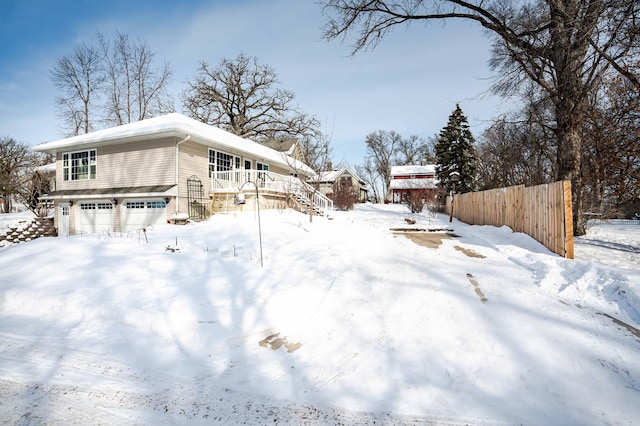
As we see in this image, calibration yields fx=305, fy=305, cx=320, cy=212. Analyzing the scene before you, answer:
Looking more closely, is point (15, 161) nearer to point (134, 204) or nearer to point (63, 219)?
point (63, 219)

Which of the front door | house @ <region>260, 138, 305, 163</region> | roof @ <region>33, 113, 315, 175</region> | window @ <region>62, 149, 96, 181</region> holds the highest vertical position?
house @ <region>260, 138, 305, 163</region>

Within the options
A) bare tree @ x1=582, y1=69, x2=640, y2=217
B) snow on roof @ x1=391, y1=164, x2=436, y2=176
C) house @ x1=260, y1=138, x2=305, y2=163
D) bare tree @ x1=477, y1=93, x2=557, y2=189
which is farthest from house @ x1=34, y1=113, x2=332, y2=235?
snow on roof @ x1=391, y1=164, x2=436, y2=176

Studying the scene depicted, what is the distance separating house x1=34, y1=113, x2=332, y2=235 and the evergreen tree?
14237mm

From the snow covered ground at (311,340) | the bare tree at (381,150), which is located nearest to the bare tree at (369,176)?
the bare tree at (381,150)

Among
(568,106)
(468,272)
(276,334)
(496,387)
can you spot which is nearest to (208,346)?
(276,334)

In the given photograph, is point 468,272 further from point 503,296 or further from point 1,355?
point 1,355

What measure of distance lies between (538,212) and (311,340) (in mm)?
6395

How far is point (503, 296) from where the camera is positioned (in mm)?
4039

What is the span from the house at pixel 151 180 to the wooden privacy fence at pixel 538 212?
6.73 metres

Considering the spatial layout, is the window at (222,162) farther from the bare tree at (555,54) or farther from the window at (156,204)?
the bare tree at (555,54)

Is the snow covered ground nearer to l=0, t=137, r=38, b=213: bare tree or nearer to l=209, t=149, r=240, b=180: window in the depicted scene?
l=209, t=149, r=240, b=180: window

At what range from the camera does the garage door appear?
13.5 m

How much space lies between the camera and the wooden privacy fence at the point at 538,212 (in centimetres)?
571

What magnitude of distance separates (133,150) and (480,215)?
50.5ft
